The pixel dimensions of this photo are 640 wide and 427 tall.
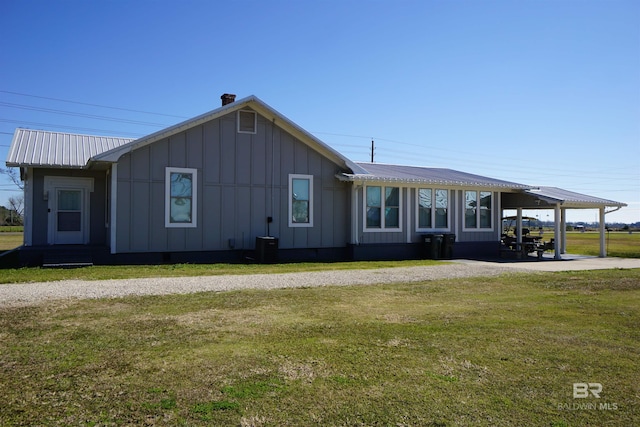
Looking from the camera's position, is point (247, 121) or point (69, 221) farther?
point (69, 221)

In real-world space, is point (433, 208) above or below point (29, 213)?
above

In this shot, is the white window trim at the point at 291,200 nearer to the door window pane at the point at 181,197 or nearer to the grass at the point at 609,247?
the door window pane at the point at 181,197

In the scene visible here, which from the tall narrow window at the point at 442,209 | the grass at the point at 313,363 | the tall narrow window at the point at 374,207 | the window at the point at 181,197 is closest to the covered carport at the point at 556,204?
the tall narrow window at the point at 442,209

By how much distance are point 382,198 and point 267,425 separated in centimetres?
1502

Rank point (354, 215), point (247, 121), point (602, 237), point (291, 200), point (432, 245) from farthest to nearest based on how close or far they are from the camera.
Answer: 1. point (602, 237)
2. point (432, 245)
3. point (354, 215)
4. point (291, 200)
5. point (247, 121)

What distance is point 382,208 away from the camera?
1802cm

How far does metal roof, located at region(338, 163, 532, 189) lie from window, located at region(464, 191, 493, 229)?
0.57 metres

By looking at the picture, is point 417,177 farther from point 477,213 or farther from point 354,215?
point 354,215

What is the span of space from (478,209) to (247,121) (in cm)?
1035

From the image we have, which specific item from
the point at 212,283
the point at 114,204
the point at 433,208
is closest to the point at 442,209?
the point at 433,208

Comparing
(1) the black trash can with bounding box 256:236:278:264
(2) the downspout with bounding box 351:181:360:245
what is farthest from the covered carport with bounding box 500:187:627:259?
(1) the black trash can with bounding box 256:236:278:264

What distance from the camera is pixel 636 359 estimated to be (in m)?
5.08

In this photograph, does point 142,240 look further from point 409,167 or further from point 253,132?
point 409,167

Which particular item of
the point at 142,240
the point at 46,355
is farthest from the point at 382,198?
the point at 46,355
